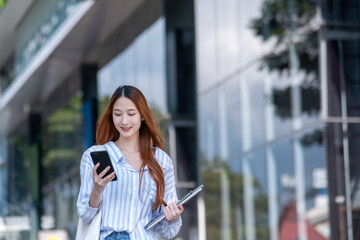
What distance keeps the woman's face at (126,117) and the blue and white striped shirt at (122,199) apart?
0.09 m

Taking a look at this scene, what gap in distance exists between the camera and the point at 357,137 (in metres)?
11.5

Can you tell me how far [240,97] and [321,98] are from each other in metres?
3.86

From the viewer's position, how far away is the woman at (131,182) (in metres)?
3.58

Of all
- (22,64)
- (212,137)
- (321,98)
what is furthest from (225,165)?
(22,64)

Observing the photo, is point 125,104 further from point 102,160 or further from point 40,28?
point 40,28

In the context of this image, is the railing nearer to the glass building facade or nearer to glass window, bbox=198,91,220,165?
the glass building facade

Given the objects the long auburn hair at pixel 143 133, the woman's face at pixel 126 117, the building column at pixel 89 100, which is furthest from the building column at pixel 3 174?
the woman's face at pixel 126 117

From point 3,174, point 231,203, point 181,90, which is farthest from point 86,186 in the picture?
point 3,174

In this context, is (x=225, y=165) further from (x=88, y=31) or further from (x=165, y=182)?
(x=165, y=182)

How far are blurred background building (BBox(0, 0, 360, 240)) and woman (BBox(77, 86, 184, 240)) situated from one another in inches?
174

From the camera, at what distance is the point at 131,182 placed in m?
3.64

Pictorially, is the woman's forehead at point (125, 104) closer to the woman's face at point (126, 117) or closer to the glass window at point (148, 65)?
the woman's face at point (126, 117)

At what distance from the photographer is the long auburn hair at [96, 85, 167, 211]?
12.0ft

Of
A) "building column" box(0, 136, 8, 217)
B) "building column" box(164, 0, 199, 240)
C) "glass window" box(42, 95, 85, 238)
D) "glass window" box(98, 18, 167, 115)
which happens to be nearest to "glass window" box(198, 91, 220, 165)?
"building column" box(164, 0, 199, 240)
